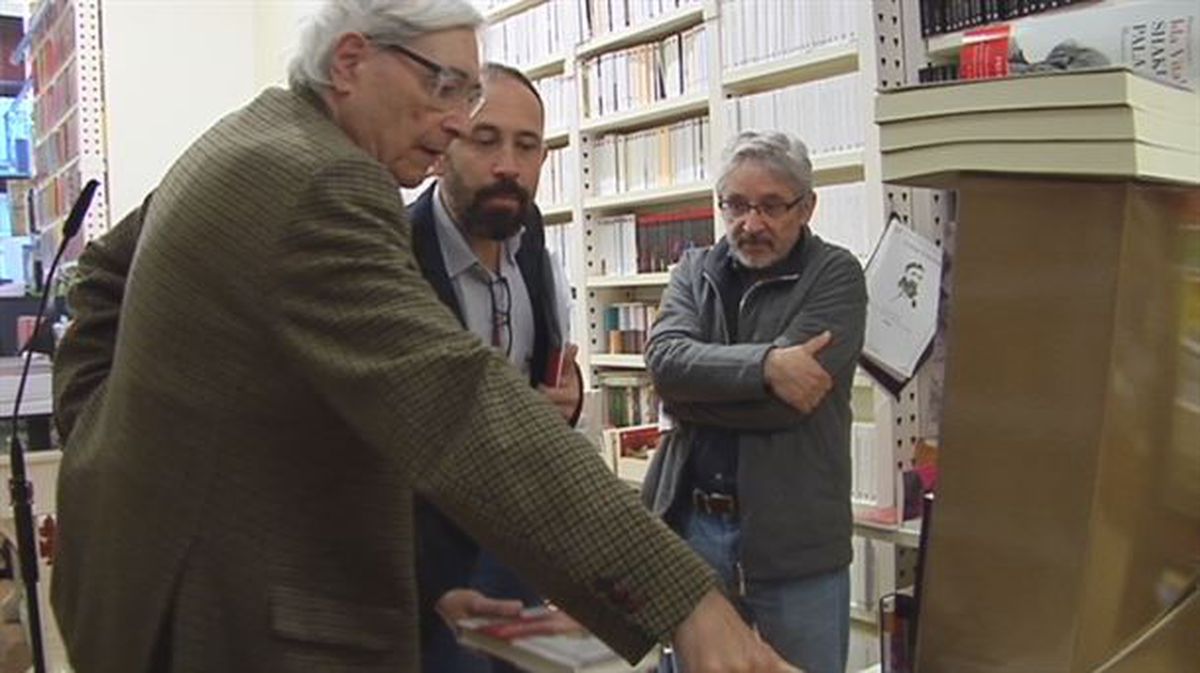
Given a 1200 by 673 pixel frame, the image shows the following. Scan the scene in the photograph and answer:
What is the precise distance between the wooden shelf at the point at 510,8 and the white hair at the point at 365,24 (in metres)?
3.06

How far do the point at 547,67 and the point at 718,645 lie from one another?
3415 millimetres

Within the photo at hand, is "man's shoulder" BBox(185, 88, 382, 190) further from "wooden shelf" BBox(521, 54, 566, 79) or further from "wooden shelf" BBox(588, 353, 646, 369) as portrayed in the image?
"wooden shelf" BBox(521, 54, 566, 79)

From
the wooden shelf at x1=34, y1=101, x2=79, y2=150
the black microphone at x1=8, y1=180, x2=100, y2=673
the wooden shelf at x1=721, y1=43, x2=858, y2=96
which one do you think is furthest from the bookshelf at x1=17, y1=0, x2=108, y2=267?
the wooden shelf at x1=721, y1=43, x2=858, y2=96

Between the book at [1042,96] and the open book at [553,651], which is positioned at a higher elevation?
the book at [1042,96]

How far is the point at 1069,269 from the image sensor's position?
28.9 inches

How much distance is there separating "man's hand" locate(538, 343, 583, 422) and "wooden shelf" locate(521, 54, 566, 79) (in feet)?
7.99

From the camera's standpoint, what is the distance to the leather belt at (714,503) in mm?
1741

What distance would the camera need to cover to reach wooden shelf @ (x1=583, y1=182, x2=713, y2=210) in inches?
127

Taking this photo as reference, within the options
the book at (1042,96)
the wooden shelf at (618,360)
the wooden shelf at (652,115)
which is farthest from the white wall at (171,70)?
the book at (1042,96)

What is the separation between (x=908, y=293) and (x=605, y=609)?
83 centimetres

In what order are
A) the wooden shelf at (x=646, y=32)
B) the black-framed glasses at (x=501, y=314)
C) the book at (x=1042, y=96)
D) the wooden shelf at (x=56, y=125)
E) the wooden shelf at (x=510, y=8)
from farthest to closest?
the wooden shelf at (x=56, y=125)
the wooden shelf at (x=510, y=8)
the wooden shelf at (x=646, y=32)
the black-framed glasses at (x=501, y=314)
the book at (x=1042, y=96)

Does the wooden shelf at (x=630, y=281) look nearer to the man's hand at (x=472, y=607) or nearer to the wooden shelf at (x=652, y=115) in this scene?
the wooden shelf at (x=652, y=115)

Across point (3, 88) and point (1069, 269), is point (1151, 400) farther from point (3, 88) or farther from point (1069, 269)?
point (3, 88)

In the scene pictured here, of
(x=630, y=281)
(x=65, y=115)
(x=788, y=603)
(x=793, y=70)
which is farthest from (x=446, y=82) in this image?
(x=65, y=115)
